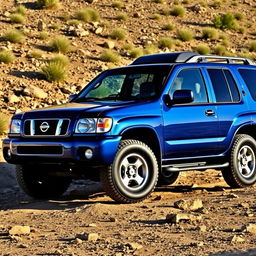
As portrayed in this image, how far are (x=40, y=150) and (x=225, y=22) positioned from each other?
1004 inches

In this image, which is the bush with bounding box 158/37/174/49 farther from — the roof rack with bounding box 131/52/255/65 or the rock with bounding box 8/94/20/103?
the roof rack with bounding box 131/52/255/65

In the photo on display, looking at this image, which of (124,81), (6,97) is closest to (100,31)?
(6,97)

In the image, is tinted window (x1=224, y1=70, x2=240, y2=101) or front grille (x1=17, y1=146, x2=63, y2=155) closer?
front grille (x1=17, y1=146, x2=63, y2=155)

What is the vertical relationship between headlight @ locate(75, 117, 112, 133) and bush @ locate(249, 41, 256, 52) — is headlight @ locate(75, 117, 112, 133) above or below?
below

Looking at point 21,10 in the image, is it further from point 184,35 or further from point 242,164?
point 242,164

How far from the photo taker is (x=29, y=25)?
1085 inches

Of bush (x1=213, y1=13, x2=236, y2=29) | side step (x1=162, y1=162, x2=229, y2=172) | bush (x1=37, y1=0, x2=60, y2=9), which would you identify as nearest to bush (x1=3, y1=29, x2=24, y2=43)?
bush (x1=37, y1=0, x2=60, y2=9)

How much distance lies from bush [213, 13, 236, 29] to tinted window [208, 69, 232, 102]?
23.0m

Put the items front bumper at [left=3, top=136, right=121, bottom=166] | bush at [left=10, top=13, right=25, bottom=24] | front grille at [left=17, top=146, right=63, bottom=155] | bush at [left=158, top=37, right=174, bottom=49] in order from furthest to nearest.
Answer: bush at [left=158, top=37, right=174, bottom=49]
bush at [left=10, top=13, right=25, bottom=24]
front grille at [left=17, top=146, right=63, bottom=155]
front bumper at [left=3, top=136, right=121, bottom=166]

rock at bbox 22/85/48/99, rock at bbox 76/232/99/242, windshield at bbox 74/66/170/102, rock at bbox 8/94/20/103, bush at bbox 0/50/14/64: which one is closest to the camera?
rock at bbox 76/232/99/242

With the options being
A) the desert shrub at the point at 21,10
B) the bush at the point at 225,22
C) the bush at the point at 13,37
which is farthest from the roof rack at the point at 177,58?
the bush at the point at 225,22

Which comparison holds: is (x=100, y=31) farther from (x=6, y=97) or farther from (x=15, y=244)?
(x=15, y=244)

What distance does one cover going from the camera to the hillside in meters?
21.2

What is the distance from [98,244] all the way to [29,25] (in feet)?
70.9
